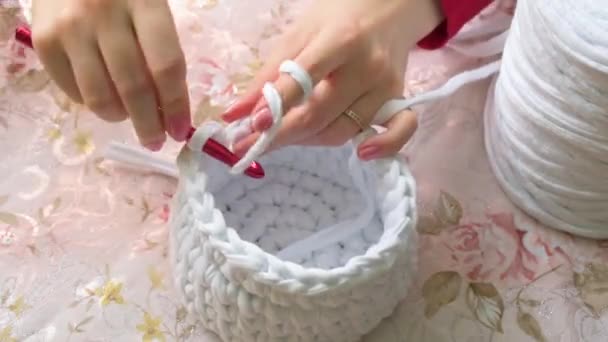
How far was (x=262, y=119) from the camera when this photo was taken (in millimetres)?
497

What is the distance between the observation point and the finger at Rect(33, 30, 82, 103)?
0.46 metres

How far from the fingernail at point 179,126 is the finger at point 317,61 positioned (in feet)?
0.14

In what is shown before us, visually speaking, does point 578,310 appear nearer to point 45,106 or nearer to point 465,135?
point 465,135

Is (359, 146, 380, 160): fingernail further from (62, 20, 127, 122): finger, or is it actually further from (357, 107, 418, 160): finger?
(62, 20, 127, 122): finger

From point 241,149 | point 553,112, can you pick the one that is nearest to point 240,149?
point 241,149

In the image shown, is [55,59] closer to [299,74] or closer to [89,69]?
[89,69]

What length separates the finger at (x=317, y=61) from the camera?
507mm

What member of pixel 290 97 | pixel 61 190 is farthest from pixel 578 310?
pixel 61 190

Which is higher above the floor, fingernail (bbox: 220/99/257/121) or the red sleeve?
fingernail (bbox: 220/99/257/121)

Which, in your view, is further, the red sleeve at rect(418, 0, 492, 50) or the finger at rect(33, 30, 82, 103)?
the red sleeve at rect(418, 0, 492, 50)

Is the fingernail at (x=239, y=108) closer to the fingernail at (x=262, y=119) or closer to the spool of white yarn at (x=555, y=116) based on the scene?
the fingernail at (x=262, y=119)

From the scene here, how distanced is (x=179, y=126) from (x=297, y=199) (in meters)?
0.14

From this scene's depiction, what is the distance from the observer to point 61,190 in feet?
2.01

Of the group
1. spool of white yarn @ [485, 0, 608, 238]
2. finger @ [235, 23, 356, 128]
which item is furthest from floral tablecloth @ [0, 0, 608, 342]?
finger @ [235, 23, 356, 128]
